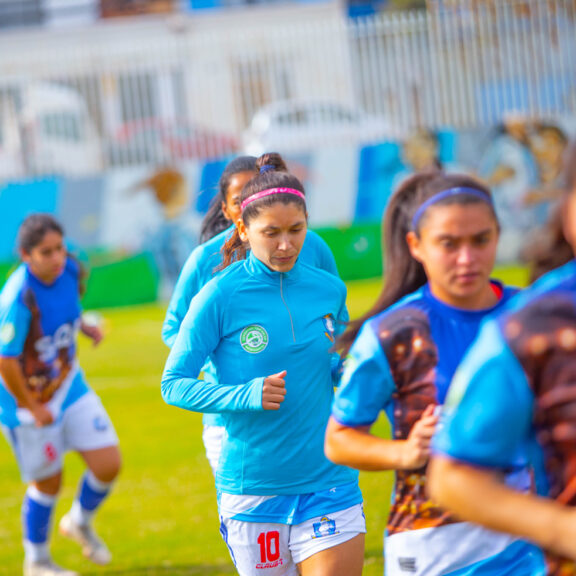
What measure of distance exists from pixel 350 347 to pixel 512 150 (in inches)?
682

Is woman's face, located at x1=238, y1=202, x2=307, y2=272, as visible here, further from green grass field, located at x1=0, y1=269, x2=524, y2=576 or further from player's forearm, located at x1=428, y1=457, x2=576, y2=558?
green grass field, located at x1=0, y1=269, x2=524, y2=576

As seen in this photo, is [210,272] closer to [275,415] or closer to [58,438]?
[275,415]

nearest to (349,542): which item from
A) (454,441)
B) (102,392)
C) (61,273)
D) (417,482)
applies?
(417,482)

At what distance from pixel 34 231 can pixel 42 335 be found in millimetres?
610

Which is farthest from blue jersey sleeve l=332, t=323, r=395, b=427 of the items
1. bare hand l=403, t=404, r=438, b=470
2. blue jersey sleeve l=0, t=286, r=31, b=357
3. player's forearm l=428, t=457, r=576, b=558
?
blue jersey sleeve l=0, t=286, r=31, b=357

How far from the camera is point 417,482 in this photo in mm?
2777

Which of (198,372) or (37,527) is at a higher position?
(198,372)

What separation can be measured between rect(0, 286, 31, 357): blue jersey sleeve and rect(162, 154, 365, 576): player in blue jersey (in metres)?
2.20

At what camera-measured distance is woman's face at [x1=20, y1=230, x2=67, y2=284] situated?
18.7 ft

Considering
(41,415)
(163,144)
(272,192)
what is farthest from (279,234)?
(163,144)

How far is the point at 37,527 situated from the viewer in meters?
6.03

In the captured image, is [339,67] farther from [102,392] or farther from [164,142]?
[102,392]

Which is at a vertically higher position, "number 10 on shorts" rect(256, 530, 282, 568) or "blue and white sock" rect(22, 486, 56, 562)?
"number 10 on shorts" rect(256, 530, 282, 568)

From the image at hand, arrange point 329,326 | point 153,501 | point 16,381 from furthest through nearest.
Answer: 1. point 153,501
2. point 16,381
3. point 329,326
